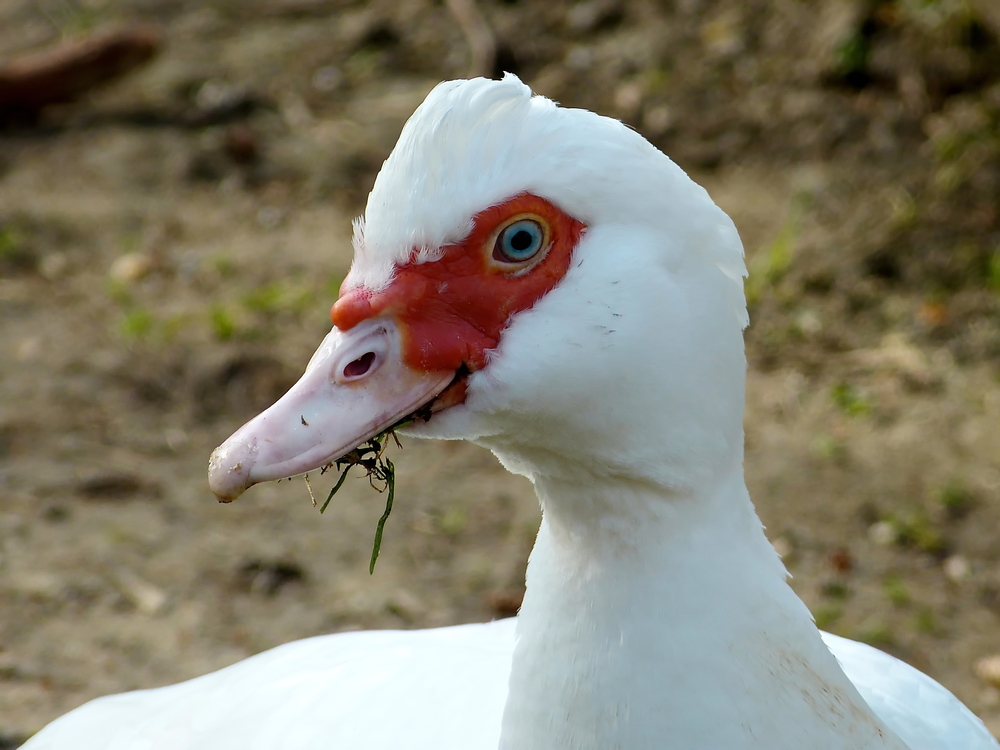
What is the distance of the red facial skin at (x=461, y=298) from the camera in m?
1.57

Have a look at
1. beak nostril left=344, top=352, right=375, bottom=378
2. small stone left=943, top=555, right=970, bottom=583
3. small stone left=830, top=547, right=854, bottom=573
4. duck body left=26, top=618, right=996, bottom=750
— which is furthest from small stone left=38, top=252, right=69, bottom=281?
beak nostril left=344, top=352, right=375, bottom=378

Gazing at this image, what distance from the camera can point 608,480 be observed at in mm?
1630

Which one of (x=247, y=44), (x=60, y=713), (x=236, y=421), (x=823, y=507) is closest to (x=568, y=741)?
(x=60, y=713)

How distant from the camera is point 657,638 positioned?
1.62m

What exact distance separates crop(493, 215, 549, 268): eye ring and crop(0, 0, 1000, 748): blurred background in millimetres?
2072

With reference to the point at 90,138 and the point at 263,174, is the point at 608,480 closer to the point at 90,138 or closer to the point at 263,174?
the point at 263,174

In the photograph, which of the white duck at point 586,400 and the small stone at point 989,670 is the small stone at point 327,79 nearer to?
the small stone at point 989,670

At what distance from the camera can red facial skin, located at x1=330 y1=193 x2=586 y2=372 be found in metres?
1.57

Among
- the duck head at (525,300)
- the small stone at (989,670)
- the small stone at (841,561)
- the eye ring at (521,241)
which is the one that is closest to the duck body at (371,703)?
the duck head at (525,300)

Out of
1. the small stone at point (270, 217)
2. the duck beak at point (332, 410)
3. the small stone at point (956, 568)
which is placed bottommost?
the duck beak at point (332, 410)

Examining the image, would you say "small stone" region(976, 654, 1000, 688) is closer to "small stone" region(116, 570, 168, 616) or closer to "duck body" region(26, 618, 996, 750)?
"duck body" region(26, 618, 996, 750)

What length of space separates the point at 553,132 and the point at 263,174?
4448 millimetres

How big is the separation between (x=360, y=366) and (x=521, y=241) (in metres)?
0.28

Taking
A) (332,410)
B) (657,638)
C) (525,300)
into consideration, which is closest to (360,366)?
(332,410)
